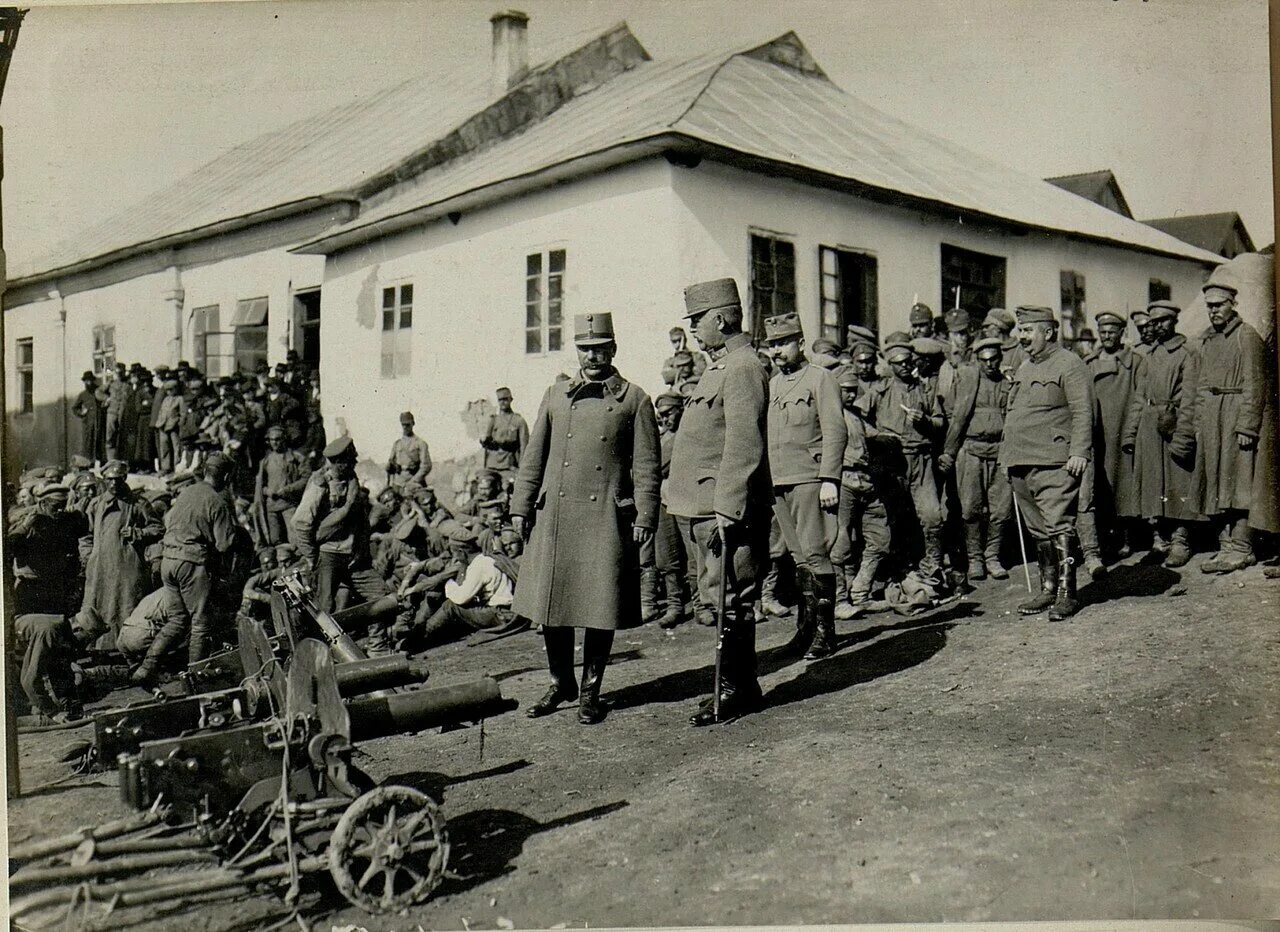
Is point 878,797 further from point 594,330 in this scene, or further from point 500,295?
point 500,295

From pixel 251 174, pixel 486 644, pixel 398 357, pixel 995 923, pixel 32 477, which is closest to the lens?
pixel 995 923

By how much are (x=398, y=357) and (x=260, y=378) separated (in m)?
2.43

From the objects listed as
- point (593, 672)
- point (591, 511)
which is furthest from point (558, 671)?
point (591, 511)

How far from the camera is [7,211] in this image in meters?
5.40

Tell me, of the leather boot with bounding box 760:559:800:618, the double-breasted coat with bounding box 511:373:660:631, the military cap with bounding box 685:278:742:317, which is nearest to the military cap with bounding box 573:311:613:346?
the double-breasted coat with bounding box 511:373:660:631

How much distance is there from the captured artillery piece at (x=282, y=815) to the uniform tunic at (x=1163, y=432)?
5.25m

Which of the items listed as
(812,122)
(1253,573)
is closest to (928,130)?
(812,122)

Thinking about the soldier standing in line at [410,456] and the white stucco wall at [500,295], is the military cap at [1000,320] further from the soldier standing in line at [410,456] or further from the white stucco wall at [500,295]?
the soldier standing in line at [410,456]

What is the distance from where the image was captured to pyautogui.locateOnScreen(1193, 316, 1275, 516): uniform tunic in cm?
579

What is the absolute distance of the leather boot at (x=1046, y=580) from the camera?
6.25 metres

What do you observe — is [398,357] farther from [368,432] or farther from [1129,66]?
[1129,66]

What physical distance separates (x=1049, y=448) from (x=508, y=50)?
3.90 metres

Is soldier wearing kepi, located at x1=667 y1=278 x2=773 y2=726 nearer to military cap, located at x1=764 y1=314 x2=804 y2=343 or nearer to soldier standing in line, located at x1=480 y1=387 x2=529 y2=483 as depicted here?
military cap, located at x1=764 y1=314 x2=804 y2=343

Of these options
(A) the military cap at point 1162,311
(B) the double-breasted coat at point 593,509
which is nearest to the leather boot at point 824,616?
(B) the double-breasted coat at point 593,509
